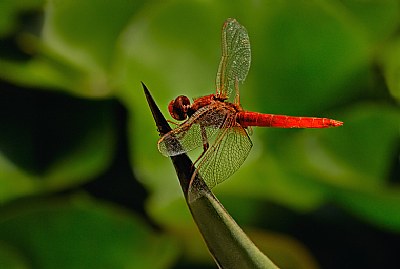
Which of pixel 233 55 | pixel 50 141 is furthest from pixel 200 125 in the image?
pixel 50 141

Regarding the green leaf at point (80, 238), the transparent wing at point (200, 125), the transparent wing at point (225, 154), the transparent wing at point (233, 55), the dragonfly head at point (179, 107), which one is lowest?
the green leaf at point (80, 238)

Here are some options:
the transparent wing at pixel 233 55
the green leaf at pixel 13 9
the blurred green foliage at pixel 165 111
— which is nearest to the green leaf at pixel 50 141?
the blurred green foliage at pixel 165 111

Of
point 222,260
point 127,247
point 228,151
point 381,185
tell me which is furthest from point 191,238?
point 222,260

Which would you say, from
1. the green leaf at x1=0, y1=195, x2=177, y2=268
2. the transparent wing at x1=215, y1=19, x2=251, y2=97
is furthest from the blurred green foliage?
the transparent wing at x1=215, y1=19, x2=251, y2=97

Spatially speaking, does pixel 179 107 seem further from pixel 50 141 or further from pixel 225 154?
pixel 50 141

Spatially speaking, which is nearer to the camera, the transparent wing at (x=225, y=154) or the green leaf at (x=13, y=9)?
the transparent wing at (x=225, y=154)

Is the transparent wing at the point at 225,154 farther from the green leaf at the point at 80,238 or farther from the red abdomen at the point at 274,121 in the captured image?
the green leaf at the point at 80,238

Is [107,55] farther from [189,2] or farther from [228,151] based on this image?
[228,151]
